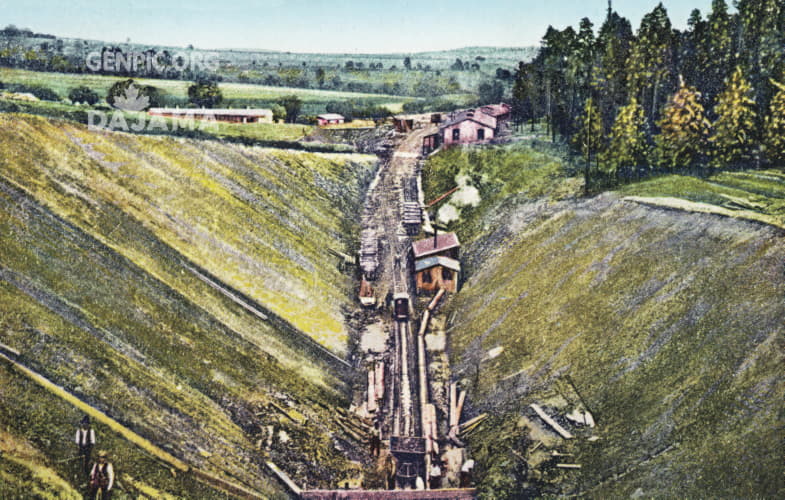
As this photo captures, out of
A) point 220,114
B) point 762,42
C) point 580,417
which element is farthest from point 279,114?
point 580,417

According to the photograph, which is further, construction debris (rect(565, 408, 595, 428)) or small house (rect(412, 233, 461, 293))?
small house (rect(412, 233, 461, 293))

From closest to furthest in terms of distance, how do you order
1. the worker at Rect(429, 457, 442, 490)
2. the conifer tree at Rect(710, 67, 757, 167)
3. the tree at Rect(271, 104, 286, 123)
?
the worker at Rect(429, 457, 442, 490) < the conifer tree at Rect(710, 67, 757, 167) < the tree at Rect(271, 104, 286, 123)

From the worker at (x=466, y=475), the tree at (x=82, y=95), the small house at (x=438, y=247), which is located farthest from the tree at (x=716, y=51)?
the tree at (x=82, y=95)

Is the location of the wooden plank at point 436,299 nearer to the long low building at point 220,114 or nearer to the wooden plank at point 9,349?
the wooden plank at point 9,349

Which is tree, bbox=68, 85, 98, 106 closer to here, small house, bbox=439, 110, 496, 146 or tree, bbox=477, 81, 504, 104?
small house, bbox=439, 110, 496, 146

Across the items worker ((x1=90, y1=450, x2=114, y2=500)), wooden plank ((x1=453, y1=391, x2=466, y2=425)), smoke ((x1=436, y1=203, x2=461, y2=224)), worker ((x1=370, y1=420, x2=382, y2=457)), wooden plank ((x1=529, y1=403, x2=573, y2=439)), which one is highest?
smoke ((x1=436, y1=203, x2=461, y2=224))

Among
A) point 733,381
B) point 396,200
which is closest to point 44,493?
point 733,381

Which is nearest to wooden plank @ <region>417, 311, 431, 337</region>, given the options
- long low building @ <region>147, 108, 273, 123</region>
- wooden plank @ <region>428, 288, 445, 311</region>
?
wooden plank @ <region>428, 288, 445, 311</region>
